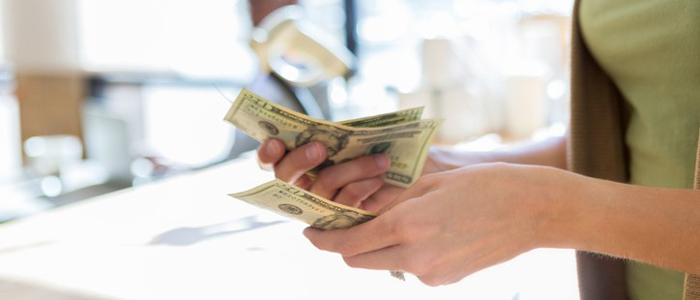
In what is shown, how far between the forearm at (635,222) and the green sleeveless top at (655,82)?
193 millimetres

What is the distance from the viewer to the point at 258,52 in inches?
82.4

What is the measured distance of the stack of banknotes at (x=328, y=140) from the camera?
63 centimetres

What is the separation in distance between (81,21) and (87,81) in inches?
17.3

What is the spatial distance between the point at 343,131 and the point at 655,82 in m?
0.45

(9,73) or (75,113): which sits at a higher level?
(9,73)

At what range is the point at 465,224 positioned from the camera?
1.88 feet

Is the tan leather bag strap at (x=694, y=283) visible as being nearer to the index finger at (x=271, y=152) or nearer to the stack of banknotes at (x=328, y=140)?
the stack of banknotes at (x=328, y=140)

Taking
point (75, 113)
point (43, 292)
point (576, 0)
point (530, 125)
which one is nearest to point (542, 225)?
point (576, 0)

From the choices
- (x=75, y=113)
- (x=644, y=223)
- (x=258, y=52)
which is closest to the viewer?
(x=644, y=223)

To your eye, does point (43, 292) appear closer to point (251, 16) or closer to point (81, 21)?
point (251, 16)

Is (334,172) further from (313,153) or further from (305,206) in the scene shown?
(305,206)

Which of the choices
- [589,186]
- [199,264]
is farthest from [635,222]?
[199,264]

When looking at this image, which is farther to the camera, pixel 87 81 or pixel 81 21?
pixel 87 81

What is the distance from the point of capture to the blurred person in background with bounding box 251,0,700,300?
0.57 metres
